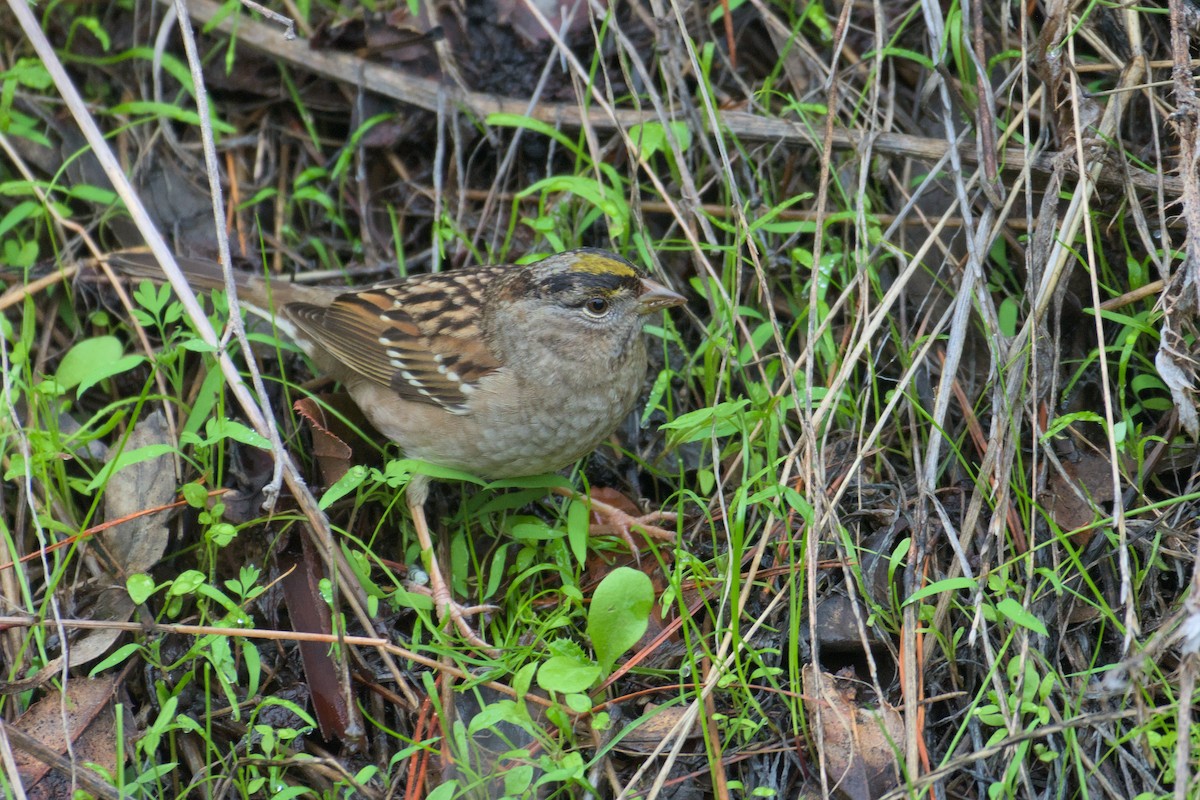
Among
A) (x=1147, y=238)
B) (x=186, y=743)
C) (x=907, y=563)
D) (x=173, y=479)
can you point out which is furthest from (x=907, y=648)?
(x=173, y=479)

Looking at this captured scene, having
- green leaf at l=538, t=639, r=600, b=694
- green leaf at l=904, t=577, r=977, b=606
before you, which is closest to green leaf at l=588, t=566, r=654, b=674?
green leaf at l=538, t=639, r=600, b=694

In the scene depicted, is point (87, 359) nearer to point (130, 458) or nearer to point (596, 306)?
point (130, 458)

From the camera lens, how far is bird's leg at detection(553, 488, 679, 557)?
141 inches

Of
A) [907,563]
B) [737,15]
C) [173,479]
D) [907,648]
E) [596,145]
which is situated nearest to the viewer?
[907,648]

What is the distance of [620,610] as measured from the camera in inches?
118

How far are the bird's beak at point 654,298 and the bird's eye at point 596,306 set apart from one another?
0.10 meters

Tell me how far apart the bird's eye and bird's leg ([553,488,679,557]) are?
55 cm

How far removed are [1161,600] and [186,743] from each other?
2.48 meters

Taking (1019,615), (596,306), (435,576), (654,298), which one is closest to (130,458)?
(435,576)

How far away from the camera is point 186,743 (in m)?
3.06

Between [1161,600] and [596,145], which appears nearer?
[1161,600]

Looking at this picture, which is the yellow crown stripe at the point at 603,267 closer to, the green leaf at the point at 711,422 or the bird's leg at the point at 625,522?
the green leaf at the point at 711,422

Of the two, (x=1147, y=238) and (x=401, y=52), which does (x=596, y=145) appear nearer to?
(x=401, y=52)

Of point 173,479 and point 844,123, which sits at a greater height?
point 844,123
